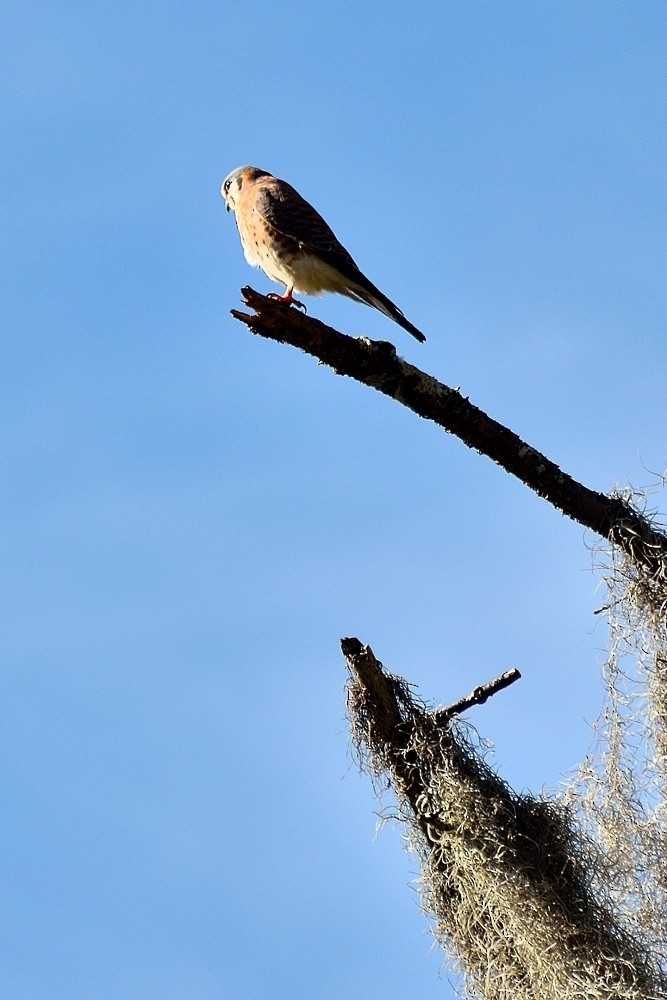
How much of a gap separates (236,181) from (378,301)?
1697mm

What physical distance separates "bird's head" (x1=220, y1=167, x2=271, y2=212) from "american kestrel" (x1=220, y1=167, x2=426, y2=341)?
240mm

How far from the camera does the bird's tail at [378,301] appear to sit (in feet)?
15.7

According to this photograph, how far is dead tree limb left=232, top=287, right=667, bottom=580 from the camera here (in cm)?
336

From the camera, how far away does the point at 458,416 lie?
3398 millimetres

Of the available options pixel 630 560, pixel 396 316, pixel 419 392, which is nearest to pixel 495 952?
pixel 630 560

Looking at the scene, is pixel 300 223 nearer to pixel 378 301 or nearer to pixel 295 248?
pixel 295 248

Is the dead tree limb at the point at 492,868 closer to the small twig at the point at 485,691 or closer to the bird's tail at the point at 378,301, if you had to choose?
the small twig at the point at 485,691

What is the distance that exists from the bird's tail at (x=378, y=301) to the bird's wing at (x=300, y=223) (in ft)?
0.24

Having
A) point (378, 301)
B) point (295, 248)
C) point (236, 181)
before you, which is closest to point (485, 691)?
point (378, 301)

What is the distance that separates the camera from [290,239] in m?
5.46

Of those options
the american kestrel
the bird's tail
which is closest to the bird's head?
the american kestrel

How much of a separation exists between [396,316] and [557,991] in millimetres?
2764

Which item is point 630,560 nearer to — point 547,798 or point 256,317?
point 547,798

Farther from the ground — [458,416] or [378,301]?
[378,301]
